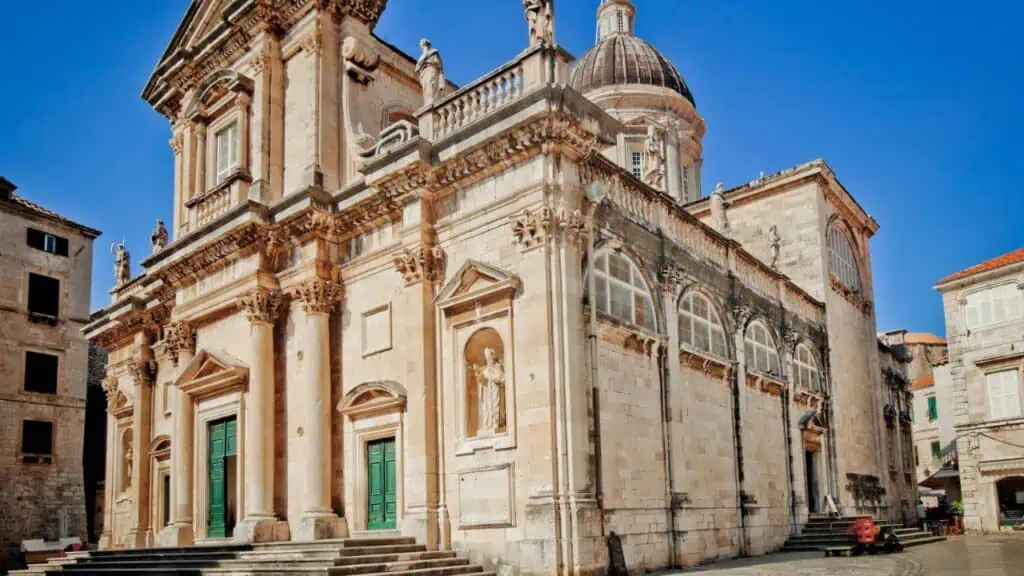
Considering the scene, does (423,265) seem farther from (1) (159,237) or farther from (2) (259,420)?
(1) (159,237)

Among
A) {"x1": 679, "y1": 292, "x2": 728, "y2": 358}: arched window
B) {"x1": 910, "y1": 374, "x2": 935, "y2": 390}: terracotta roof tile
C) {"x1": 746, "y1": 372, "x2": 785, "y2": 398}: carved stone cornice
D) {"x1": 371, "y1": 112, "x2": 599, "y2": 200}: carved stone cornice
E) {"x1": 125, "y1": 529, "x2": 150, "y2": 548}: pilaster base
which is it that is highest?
{"x1": 371, "y1": 112, "x2": 599, "y2": 200}: carved stone cornice

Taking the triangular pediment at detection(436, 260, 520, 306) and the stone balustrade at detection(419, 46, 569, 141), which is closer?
the triangular pediment at detection(436, 260, 520, 306)

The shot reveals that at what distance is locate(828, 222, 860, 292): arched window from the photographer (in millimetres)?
28062

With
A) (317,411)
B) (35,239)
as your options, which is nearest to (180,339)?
(317,411)

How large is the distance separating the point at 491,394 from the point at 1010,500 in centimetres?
2407

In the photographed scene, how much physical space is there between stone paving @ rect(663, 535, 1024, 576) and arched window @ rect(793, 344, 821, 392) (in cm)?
506

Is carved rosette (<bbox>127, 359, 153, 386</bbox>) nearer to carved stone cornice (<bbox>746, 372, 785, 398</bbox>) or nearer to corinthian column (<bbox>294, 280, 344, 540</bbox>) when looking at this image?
corinthian column (<bbox>294, 280, 344, 540</bbox>)

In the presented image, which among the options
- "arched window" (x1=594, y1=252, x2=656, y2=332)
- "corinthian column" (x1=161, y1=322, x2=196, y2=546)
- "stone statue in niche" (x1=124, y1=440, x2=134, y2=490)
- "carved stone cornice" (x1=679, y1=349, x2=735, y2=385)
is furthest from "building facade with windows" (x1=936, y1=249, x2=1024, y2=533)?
"stone statue in niche" (x1=124, y1=440, x2=134, y2=490)

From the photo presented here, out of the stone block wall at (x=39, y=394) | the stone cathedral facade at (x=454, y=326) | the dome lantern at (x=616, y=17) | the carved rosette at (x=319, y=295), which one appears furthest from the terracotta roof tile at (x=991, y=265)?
the stone block wall at (x=39, y=394)

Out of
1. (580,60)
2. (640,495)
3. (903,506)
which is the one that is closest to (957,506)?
(903,506)

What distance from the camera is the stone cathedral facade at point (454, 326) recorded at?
50.3 ft

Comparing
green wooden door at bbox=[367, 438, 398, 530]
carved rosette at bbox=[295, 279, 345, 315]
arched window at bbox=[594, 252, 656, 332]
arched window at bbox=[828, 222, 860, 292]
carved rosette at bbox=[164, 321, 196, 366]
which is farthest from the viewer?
arched window at bbox=[828, 222, 860, 292]

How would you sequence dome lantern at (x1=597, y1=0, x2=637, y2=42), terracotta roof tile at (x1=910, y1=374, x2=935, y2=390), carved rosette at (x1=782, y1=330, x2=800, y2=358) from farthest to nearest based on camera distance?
terracotta roof tile at (x1=910, y1=374, x2=935, y2=390) → dome lantern at (x1=597, y1=0, x2=637, y2=42) → carved rosette at (x1=782, y1=330, x2=800, y2=358)

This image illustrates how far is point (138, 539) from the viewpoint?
24.3 metres
